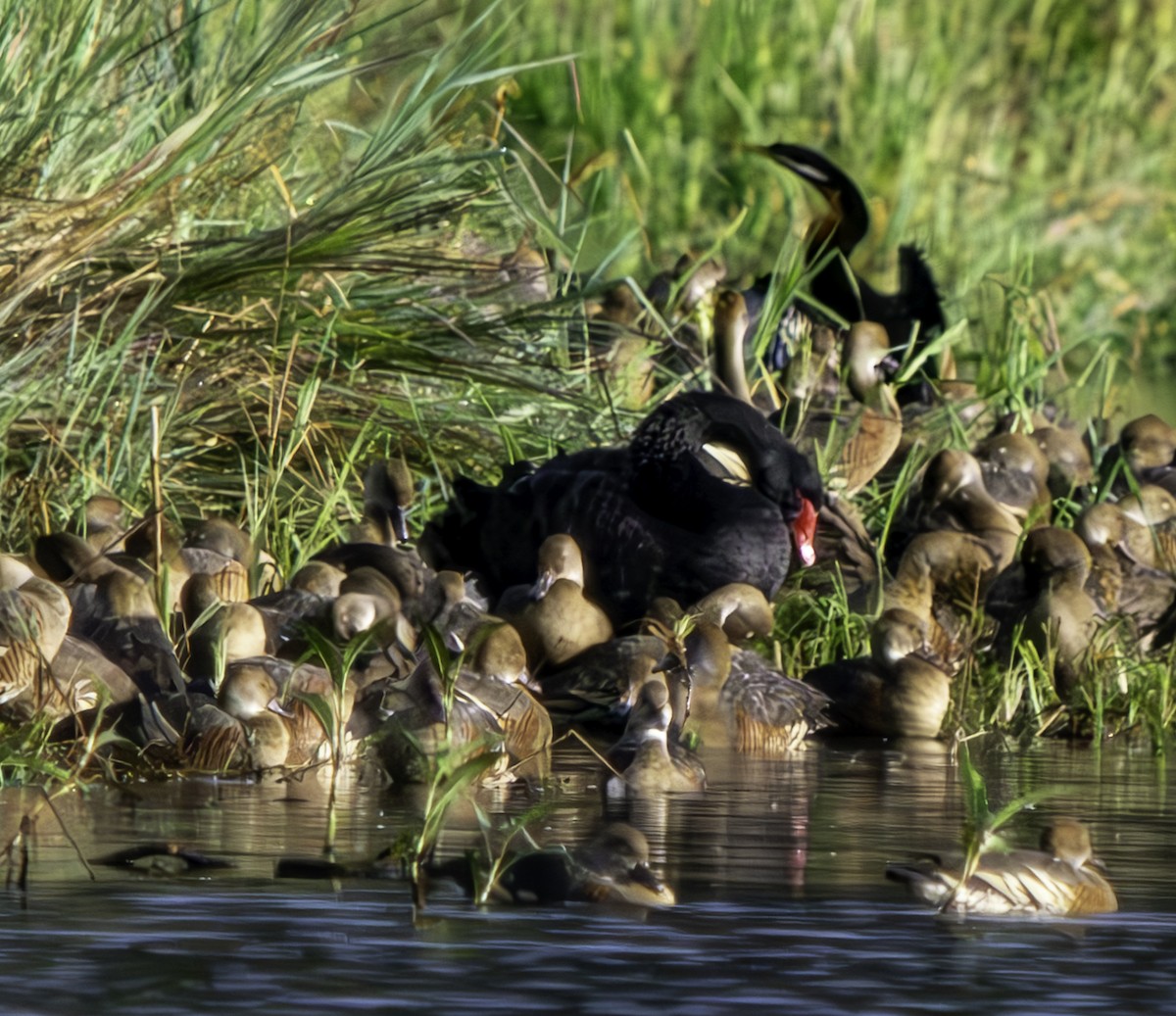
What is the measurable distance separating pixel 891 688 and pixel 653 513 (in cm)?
111

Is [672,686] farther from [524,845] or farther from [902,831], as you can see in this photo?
[524,845]

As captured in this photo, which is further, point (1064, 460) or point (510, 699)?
point (1064, 460)

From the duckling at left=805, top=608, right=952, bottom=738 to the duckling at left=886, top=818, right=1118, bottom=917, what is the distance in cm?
239

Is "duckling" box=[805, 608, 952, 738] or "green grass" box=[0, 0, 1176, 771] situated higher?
"green grass" box=[0, 0, 1176, 771]

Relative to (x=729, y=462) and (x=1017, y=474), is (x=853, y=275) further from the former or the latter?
(x=729, y=462)

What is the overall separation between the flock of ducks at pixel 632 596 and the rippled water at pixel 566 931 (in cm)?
35

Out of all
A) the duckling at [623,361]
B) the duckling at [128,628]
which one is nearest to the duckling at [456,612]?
the duckling at [128,628]

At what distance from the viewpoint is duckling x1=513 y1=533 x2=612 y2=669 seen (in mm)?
6594

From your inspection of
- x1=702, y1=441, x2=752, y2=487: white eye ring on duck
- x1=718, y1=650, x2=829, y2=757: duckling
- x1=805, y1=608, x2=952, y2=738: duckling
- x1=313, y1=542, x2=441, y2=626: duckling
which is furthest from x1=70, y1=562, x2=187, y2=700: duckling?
x1=702, y1=441, x2=752, y2=487: white eye ring on duck

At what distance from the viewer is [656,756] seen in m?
5.20

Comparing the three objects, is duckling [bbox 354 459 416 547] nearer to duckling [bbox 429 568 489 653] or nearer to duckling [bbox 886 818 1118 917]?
duckling [bbox 429 568 489 653]

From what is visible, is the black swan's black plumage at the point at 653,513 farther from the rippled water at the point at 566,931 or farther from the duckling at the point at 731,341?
the rippled water at the point at 566,931

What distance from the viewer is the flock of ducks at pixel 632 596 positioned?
530 centimetres

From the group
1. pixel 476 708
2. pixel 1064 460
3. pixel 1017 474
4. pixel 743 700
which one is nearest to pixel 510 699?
pixel 476 708
